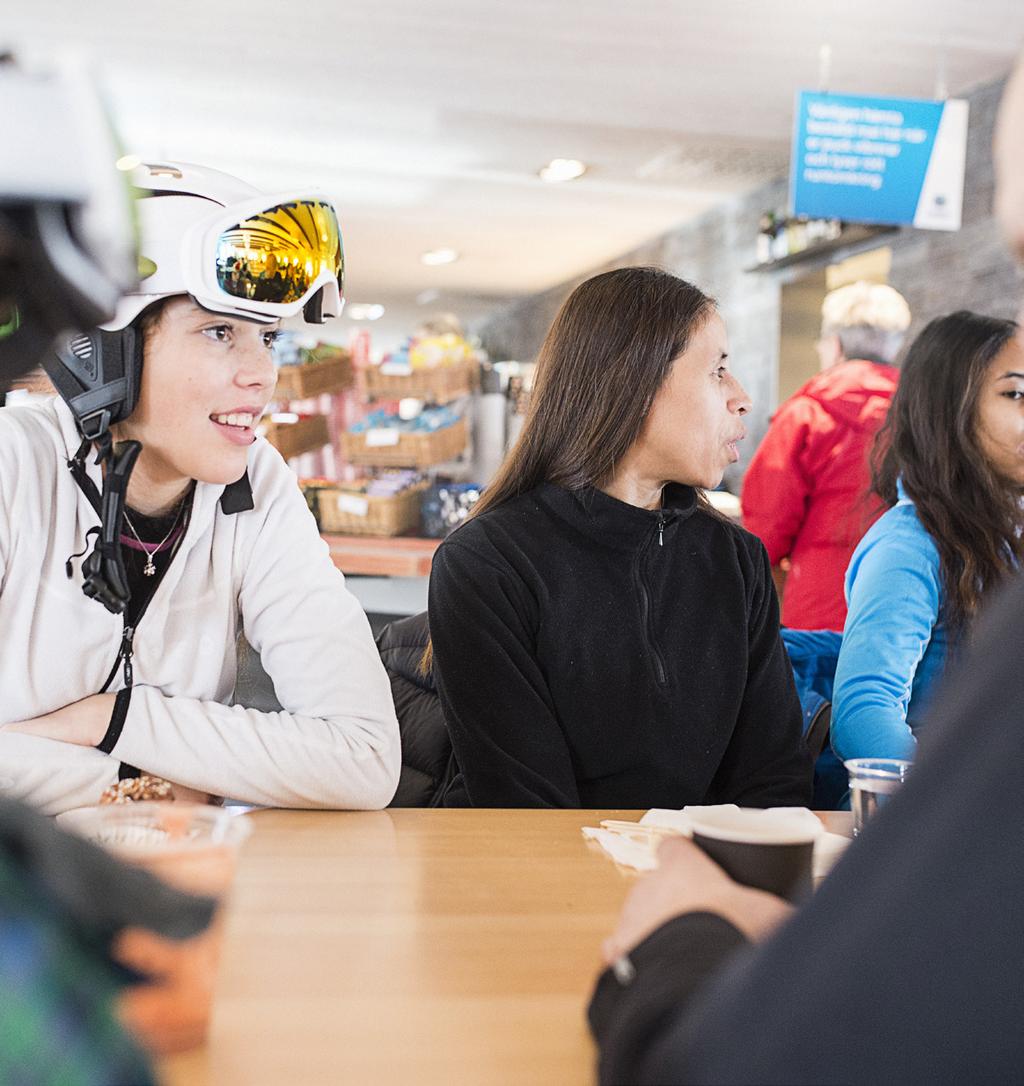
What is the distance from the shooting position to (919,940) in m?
0.42

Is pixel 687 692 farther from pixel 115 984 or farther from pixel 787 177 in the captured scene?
pixel 787 177

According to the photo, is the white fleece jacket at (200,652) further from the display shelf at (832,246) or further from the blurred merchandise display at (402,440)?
the display shelf at (832,246)

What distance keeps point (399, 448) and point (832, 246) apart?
9.37ft

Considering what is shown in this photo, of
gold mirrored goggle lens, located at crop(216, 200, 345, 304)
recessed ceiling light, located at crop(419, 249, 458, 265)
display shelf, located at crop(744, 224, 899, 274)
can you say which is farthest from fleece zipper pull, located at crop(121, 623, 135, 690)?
recessed ceiling light, located at crop(419, 249, 458, 265)

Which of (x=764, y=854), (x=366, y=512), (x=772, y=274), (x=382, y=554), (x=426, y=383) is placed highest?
(x=772, y=274)

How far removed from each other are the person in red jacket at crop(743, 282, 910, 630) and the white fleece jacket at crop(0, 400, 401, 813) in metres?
2.31

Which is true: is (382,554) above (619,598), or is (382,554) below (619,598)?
below

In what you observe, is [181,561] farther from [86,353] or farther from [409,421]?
[409,421]

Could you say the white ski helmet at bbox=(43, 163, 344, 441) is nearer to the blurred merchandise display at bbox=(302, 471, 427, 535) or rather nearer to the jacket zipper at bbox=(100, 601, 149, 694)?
the jacket zipper at bbox=(100, 601, 149, 694)

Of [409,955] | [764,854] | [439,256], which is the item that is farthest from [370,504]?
[439,256]

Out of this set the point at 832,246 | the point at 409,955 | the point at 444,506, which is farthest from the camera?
the point at 832,246

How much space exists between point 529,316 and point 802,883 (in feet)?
40.0

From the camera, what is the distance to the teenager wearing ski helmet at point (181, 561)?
137cm

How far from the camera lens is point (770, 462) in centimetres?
367
